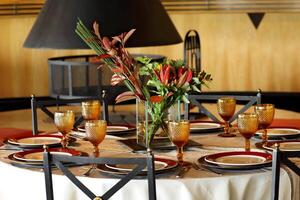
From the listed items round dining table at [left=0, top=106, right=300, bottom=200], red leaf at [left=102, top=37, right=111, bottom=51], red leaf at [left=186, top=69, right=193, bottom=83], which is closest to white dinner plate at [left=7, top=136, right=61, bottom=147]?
round dining table at [left=0, top=106, right=300, bottom=200]

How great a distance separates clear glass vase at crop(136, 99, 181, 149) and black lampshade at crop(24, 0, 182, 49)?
7.67 feet

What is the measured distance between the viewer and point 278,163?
8.79 feet

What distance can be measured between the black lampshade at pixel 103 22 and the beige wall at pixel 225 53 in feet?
5.87

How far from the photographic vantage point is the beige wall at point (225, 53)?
761 cm

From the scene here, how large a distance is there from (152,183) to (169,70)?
0.72 meters

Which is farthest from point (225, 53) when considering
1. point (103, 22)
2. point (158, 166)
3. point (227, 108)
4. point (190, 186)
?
point (190, 186)

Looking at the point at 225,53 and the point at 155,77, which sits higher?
the point at 225,53

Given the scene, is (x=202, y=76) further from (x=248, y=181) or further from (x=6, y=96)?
(x=6, y=96)

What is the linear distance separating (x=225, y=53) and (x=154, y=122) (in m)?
4.53

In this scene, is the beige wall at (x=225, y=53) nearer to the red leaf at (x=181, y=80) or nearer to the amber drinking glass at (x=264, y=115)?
the amber drinking glass at (x=264, y=115)

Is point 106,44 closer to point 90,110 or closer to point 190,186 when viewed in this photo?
point 90,110

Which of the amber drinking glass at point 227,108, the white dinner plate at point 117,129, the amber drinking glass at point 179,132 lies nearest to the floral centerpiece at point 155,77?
the amber drinking glass at point 179,132

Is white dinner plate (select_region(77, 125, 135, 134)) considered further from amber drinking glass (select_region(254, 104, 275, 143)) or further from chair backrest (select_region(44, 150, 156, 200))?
chair backrest (select_region(44, 150, 156, 200))

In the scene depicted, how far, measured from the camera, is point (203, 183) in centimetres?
283
